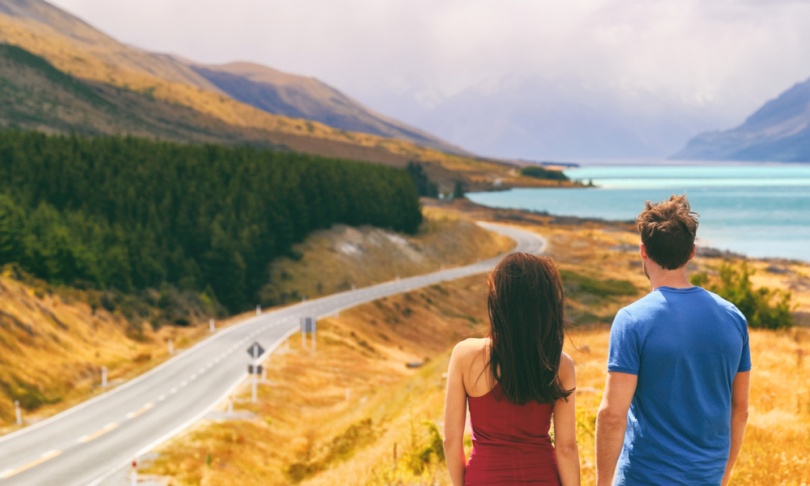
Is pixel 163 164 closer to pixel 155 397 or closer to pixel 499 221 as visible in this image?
pixel 155 397

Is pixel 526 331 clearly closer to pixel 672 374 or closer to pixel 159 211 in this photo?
pixel 672 374

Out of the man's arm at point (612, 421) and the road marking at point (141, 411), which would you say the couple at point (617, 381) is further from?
the road marking at point (141, 411)

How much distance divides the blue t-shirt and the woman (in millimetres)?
443

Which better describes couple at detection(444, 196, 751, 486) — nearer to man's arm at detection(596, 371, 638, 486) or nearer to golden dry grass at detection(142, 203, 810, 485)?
man's arm at detection(596, 371, 638, 486)

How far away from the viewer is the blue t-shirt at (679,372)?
4.84m

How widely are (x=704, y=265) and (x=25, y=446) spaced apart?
78837 mm

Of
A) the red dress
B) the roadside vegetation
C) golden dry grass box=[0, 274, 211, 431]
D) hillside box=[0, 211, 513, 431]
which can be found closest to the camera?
the red dress

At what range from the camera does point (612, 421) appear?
4.95m

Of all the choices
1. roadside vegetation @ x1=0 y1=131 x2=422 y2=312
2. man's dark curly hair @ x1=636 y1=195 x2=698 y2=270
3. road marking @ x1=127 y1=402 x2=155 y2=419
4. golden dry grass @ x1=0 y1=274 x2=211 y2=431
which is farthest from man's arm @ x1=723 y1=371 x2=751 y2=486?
roadside vegetation @ x1=0 y1=131 x2=422 y2=312

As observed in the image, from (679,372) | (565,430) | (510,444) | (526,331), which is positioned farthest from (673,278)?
(510,444)

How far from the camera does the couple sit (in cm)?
477

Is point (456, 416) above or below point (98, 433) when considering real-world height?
above

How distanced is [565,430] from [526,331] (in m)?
0.68

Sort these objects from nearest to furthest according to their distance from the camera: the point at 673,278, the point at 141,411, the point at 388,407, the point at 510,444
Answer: the point at 510,444 → the point at 673,278 → the point at 388,407 → the point at 141,411
